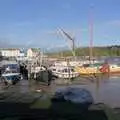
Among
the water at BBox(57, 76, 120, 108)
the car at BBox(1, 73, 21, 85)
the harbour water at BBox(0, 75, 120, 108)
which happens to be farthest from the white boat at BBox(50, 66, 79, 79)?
the water at BBox(57, 76, 120, 108)

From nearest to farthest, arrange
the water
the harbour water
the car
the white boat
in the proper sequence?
the water < the harbour water < the car < the white boat

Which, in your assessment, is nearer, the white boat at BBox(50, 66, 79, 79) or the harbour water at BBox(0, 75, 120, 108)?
the harbour water at BBox(0, 75, 120, 108)

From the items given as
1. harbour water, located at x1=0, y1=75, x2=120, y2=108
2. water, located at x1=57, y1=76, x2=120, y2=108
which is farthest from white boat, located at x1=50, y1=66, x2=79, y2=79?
water, located at x1=57, y1=76, x2=120, y2=108

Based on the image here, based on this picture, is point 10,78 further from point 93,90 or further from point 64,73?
point 93,90

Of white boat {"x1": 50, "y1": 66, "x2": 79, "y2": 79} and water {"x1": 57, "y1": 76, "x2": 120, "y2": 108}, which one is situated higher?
white boat {"x1": 50, "y1": 66, "x2": 79, "y2": 79}

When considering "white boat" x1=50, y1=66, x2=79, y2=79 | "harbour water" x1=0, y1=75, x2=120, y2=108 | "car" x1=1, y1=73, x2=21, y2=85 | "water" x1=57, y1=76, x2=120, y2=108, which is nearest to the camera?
"water" x1=57, y1=76, x2=120, y2=108

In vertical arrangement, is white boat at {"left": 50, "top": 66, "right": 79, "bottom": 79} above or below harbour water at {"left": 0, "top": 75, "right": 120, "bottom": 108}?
above

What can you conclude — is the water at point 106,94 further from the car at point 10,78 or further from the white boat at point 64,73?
the white boat at point 64,73

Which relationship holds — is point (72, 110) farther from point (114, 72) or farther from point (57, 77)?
point (114, 72)

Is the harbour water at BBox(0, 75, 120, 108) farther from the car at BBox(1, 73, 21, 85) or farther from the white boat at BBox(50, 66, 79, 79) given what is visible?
the white boat at BBox(50, 66, 79, 79)

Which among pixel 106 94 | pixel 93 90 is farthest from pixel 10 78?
pixel 106 94

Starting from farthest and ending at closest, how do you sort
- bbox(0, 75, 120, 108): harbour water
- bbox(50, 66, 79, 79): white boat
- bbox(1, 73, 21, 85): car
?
bbox(50, 66, 79, 79): white boat
bbox(1, 73, 21, 85): car
bbox(0, 75, 120, 108): harbour water

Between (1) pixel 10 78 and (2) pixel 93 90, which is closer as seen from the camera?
(2) pixel 93 90

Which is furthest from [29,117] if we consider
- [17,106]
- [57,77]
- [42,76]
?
[57,77]
